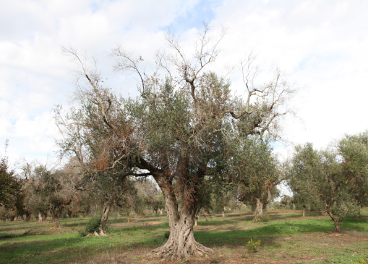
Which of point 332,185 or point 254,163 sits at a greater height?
point 254,163

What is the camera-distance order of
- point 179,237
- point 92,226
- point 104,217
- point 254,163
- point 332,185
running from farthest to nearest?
1. point 104,217
2. point 92,226
3. point 332,185
4. point 179,237
5. point 254,163

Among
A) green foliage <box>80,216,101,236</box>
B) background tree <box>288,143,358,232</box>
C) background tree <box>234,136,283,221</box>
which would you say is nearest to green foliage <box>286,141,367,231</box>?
background tree <box>288,143,358,232</box>

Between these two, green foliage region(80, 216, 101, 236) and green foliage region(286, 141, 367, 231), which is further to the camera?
green foliage region(80, 216, 101, 236)

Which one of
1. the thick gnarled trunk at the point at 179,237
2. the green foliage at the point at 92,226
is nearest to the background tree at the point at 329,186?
the thick gnarled trunk at the point at 179,237

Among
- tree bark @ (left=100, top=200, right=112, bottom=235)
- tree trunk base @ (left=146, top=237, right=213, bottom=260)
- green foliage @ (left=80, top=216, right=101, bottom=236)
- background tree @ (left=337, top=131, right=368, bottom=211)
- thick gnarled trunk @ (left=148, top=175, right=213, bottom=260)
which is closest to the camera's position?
tree trunk base @ (left=146, top=237, right=213, bottom=260)

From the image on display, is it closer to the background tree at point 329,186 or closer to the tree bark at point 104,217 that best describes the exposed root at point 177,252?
the background tree at point 329,186

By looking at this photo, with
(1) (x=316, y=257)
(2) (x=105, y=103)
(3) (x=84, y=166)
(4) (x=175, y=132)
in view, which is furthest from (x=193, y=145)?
(1) (x=316, y=257)

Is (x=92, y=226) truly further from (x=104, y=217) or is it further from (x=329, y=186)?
(x=329, y=186)

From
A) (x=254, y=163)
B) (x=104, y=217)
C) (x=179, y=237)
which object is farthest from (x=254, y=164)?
(x=104, y=217)

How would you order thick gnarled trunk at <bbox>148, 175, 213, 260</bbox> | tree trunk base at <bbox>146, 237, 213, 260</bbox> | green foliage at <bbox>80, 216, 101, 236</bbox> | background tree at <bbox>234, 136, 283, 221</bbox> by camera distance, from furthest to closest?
green foliage at <bbox>80, 216, 101, 236</bbox> < thick gnarled trunk at <bbox>148, 175, 213, 260</bbox> < tree trunk base at <bbox>146, 237, 213, 260</bbox> < background tree at <bbox>234, 136, 283, 221</bbox>

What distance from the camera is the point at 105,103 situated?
13.9 metres

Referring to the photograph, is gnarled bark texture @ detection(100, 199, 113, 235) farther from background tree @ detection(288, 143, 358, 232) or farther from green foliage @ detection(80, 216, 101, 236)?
background tree @ detection(288, 143, 358, 232)

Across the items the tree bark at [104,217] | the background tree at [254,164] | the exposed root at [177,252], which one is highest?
the background tree at [254,164]

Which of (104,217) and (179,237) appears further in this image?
(104,217)
